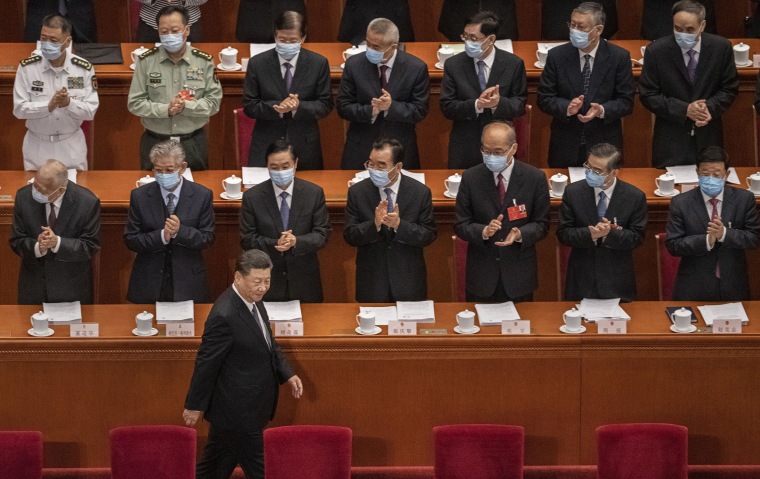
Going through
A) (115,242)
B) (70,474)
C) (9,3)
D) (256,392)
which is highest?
(9,3)

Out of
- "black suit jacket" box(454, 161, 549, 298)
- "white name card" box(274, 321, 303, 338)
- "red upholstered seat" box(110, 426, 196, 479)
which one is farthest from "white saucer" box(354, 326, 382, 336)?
"red upholstered seat" box(110, 426, 196, 479)

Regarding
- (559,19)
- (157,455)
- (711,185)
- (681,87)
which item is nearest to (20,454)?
(157,455)

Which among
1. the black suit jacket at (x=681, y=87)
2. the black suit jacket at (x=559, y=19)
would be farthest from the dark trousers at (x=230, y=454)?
the black suit jacket at (x=559, y=19)

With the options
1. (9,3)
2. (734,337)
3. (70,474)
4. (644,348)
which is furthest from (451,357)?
(9,3)

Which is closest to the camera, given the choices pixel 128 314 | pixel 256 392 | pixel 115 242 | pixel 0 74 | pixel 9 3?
pixel 256 392

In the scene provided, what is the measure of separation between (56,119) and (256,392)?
7.99 ft

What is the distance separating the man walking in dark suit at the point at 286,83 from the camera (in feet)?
25.1

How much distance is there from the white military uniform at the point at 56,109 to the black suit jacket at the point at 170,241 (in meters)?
0.99

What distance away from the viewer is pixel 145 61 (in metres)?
7.74

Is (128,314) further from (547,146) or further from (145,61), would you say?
(547,146)

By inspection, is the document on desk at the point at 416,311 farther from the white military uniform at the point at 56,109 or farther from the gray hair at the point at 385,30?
the white military uniform at the point at 56,109

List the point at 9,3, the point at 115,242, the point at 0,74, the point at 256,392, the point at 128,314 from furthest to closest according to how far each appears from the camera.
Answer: the point at 9,3
the point at 0,74
the point at 115,242
the point at 128,314
the point at 256,392

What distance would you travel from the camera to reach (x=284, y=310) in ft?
21.6

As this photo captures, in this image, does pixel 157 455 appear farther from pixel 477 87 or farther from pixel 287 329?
pixel 477 87
